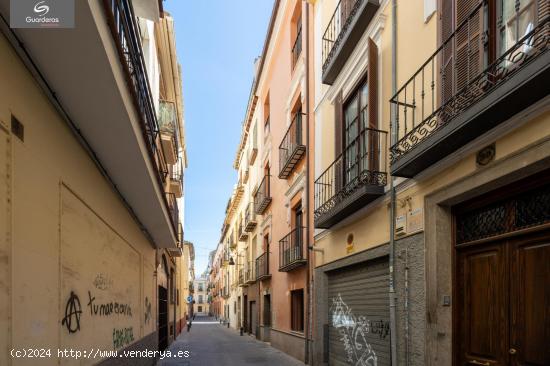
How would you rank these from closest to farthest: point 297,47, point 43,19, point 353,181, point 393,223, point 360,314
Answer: point 43,19 → point 393,223 → point 353,181 → point 360,314 → point 297,47

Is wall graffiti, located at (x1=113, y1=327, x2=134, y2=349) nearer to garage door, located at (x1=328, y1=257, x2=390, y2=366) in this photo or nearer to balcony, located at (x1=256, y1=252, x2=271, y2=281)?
garage door, located at (x1=328, y1=257, x2=390, y2=366)

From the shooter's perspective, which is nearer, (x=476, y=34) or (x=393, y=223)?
(x=476, y=34)

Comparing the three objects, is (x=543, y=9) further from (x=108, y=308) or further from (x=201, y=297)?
(x=201, y=297)

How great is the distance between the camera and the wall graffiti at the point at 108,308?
18.9ft

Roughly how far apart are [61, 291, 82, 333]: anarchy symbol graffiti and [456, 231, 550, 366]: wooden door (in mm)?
4412

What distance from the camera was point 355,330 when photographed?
8.66 m

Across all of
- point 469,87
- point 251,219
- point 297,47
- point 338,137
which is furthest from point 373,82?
point 251,219

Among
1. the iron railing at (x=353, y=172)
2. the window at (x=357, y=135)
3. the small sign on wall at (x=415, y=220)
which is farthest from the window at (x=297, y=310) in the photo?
the small sign on wall at (x=415, y=220)

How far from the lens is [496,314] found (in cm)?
483

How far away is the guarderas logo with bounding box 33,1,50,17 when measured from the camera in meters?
3.10

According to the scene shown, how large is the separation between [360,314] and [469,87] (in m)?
5.02

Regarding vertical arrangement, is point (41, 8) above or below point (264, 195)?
above

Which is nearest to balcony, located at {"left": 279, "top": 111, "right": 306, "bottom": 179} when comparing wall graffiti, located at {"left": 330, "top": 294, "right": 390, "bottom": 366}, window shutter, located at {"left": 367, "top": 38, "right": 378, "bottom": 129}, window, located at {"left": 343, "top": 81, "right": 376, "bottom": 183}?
window, located at {"left": 343, "top": 81, "right": 376, "bottom": 183}

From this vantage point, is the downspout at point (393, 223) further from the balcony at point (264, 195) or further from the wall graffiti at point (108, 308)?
the balcony at point (264, 195)
